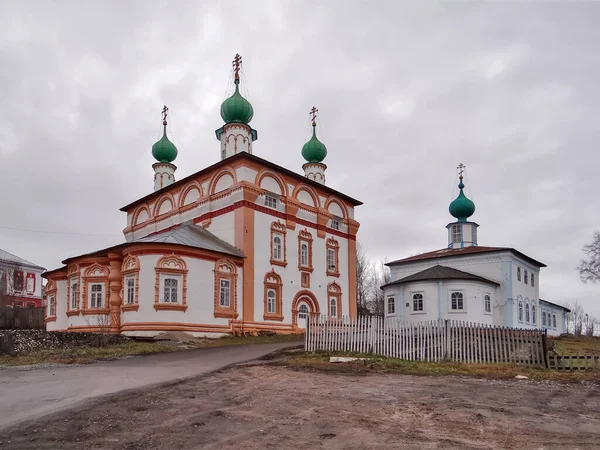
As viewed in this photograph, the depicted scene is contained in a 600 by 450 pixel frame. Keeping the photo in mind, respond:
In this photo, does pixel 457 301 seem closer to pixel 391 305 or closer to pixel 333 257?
pixel 391 305

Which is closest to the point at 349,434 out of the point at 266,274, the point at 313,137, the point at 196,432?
the point at 196,432

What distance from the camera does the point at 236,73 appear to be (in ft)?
98.7

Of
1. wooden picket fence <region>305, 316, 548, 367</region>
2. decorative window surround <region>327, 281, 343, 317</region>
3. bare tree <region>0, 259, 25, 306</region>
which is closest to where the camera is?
wooden picket fence <region>305, 316, 548, 367</region>

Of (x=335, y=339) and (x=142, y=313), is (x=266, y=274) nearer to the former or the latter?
(x=142, y=313)

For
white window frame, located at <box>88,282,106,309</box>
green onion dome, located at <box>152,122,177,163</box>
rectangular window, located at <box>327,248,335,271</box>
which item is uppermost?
green onion dome, located at <box>152,122,177,163</box>

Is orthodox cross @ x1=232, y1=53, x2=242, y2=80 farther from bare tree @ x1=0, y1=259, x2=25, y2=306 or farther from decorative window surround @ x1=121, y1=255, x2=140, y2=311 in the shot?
bare tree @ x1=0, y1=259, x2=25, y2=306

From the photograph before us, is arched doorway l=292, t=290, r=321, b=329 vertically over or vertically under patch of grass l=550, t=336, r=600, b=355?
over

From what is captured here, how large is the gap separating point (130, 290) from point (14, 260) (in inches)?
1342

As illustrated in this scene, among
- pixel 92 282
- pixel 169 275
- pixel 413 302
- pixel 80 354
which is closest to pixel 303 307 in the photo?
pixel 413 302

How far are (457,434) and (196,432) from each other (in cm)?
308

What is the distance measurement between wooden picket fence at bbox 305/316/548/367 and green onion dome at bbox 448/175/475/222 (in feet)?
89.7

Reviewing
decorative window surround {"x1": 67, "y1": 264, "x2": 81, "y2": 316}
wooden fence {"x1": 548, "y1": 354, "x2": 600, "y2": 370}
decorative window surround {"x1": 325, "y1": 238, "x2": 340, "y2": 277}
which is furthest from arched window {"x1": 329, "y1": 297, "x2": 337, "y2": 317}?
wooden fence {"x1": 548, "y1": 354, "x2": 600, "y2": 370}

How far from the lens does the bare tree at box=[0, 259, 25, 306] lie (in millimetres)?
48125

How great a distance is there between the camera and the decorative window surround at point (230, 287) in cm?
2381
